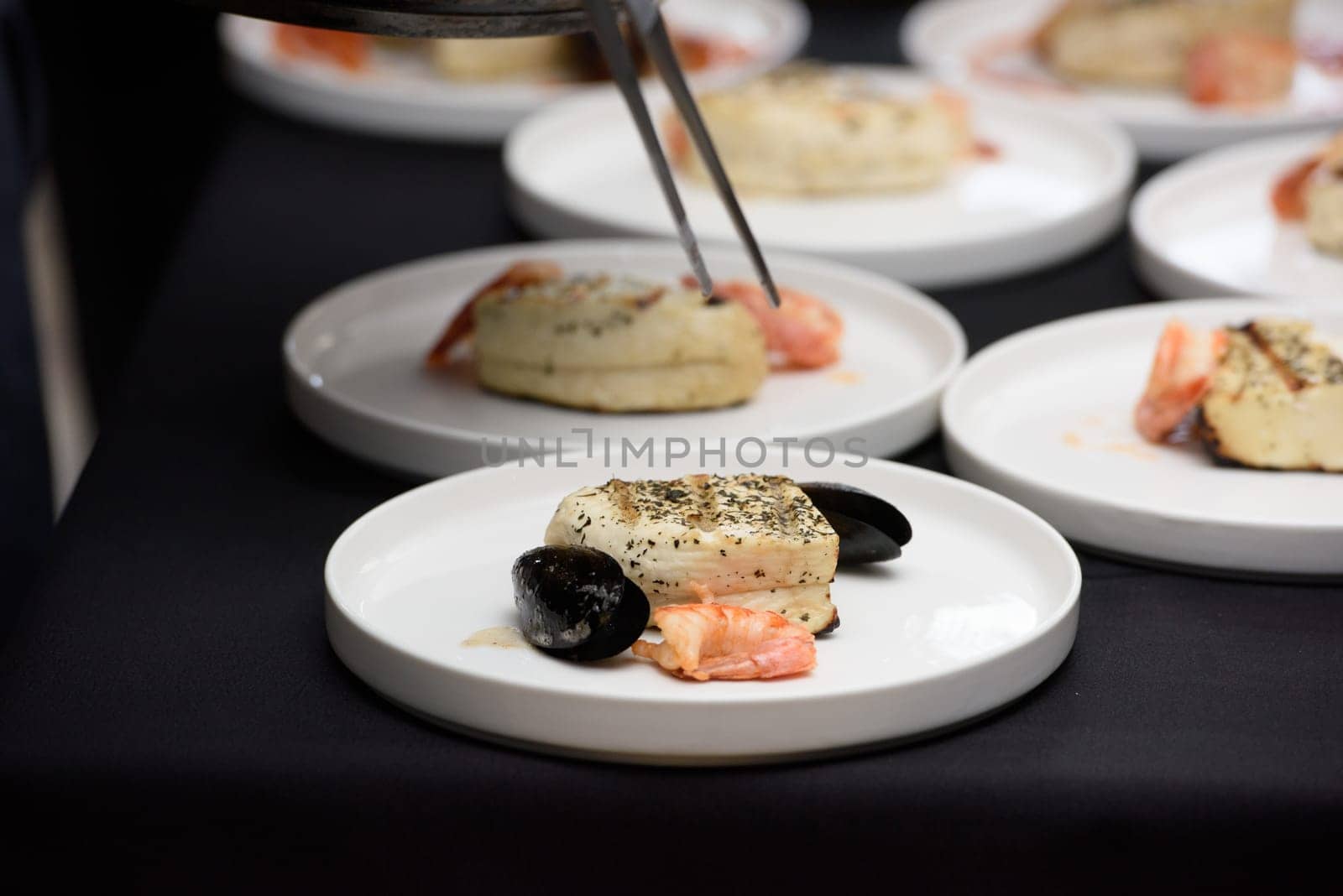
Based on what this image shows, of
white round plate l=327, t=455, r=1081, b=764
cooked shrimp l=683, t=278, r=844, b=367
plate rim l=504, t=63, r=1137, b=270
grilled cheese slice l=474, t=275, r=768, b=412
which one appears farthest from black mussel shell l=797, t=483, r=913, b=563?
plate rim l=504, t=63, r=1137, b=270

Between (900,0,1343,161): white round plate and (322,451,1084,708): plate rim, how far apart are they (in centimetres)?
162

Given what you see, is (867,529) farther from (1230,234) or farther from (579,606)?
(1230,234)

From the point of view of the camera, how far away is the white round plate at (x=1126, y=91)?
3201mm

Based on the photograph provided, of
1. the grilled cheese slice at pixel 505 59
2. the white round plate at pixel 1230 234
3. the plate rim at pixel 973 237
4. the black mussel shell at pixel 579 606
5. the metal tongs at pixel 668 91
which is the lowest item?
the white round plate at pixel 1230 234

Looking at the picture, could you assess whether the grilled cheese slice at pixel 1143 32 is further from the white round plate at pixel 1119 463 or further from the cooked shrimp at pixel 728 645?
the cooked shrimp at pixel 728 645

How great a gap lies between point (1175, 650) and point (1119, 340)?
805mm

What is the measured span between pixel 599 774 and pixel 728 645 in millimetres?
181

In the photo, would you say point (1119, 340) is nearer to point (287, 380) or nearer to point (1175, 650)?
point (1175, 650)

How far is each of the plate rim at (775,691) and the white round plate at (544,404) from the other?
0.40ft

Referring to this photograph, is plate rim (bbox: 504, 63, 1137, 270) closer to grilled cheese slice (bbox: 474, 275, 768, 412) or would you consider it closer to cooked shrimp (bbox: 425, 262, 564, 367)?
cooked shrimp (bbox: 425, 262, 564, 367)

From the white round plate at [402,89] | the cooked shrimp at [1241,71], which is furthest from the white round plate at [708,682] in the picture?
the cooked shrimp at [1241,71]

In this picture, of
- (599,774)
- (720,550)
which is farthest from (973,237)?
(599,774)

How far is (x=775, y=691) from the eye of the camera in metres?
1.45

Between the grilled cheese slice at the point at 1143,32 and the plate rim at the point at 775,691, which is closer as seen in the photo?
the plate rim at the point at 775,691
